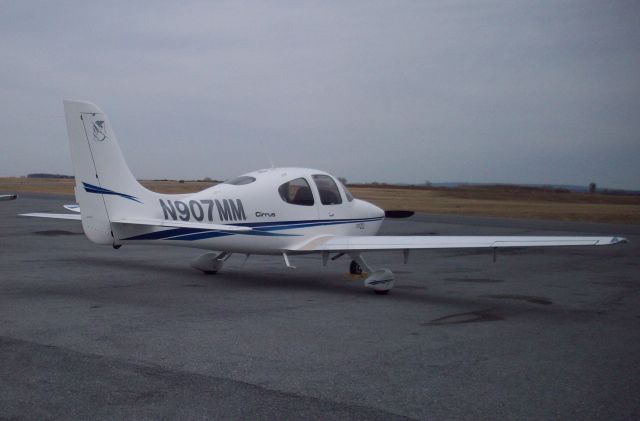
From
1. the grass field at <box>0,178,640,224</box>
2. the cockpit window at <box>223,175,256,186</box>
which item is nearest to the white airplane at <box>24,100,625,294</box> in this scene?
the cockpit window at <box>223,175,256,186</box>

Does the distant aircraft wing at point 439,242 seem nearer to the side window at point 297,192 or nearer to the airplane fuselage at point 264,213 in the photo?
the airplane fuselage at point 264,213

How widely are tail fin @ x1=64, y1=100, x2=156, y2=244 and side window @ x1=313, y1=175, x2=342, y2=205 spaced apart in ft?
12.9

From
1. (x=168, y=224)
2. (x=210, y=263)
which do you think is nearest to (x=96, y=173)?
(x=168, y=224)

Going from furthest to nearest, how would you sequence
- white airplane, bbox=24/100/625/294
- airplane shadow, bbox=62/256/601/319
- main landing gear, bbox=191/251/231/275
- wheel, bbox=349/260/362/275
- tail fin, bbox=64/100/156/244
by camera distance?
1. wheel, bbox=349/260/362/275
2. main landing gear, bbox=191/251/231/275
3. airplane shadow, bbox=62/256/601/319
4. white airplane, bbox=24/100/625/294
5. tail fin, bbox=64/100/156/244

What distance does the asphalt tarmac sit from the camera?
5492 mm

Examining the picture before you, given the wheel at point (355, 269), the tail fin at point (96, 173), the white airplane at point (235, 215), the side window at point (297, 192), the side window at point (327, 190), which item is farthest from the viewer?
the wheel at point (355, 269)

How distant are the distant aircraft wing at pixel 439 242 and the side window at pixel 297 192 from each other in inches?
31.5

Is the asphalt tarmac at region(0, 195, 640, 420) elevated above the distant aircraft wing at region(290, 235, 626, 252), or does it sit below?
below

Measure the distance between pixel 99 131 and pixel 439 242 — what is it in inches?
Answer: 235

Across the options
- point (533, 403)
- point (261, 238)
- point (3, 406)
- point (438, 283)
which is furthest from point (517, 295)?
point (3, 406)

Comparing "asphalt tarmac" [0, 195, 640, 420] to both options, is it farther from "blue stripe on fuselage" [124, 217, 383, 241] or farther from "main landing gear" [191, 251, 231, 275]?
"blue stripe on fuselage" [124, 217, 383, 241]

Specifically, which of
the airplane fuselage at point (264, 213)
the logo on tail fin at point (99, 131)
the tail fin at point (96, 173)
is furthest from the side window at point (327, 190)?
the logo on tail fin at point (99, 131)

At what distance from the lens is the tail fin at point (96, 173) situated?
33.9ft

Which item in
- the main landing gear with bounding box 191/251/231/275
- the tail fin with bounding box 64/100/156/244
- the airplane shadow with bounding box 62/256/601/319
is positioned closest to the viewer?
the tail fin with bounding box 64/100/156/244
